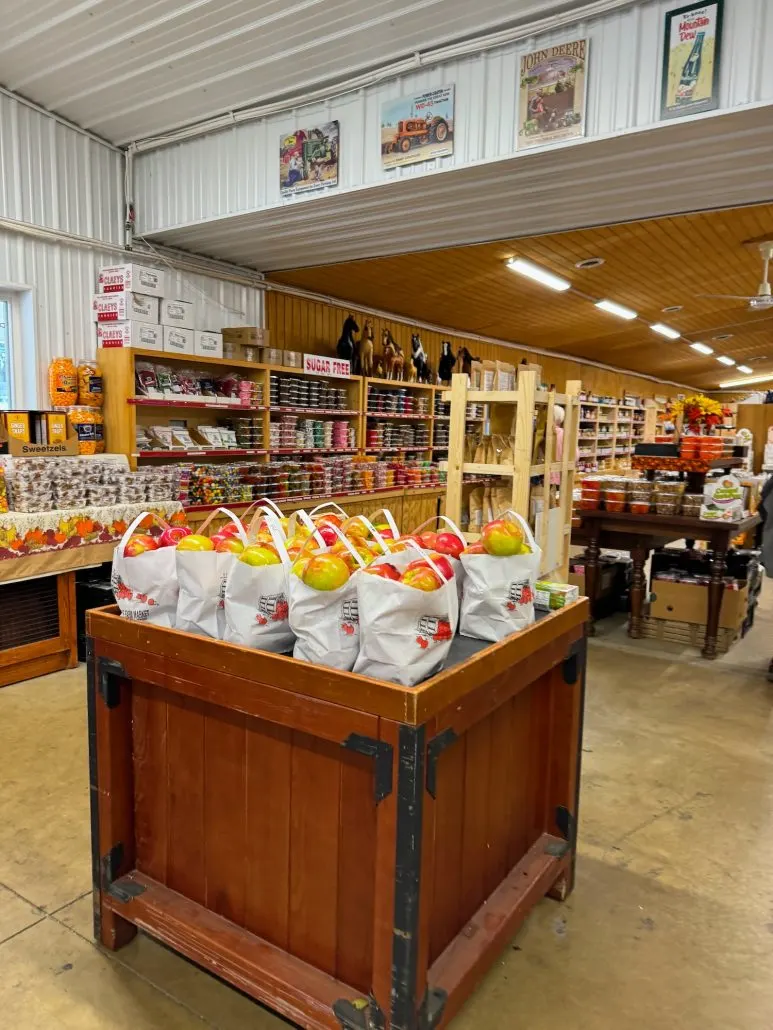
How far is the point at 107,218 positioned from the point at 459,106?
2788mm

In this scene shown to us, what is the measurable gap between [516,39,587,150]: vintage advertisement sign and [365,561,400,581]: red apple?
2.94 metres

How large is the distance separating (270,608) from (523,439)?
2.19 metres

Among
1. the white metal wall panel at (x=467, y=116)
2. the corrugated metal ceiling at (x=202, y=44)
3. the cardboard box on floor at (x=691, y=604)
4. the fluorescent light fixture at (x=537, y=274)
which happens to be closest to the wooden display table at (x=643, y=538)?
the cardboard box on floor at (x=691, y=604)

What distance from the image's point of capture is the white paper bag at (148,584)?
1.89 m

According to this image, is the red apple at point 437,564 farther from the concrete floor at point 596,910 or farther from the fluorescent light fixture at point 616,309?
the fluorescent light fixture at point 616,309

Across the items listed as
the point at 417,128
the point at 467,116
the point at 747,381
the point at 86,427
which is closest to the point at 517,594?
the point at 467,116

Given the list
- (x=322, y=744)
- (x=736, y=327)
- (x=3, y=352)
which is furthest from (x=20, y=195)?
(x=736, y=327)

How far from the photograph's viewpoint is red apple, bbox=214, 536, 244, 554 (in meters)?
1.85

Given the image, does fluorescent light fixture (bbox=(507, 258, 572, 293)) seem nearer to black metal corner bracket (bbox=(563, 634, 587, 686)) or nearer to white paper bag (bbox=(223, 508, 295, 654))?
black metal corner bracket (bbox=(563, 634, 587, 686))

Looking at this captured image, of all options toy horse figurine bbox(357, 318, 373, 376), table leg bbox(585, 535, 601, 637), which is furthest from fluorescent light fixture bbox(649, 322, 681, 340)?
table leg bbox(585, 535, 601, 637)

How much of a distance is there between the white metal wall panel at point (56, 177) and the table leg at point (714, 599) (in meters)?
4.87

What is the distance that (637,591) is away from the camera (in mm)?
5180

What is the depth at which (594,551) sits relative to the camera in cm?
536

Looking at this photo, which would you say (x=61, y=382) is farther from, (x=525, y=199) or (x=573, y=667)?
(x=573, y=667)
